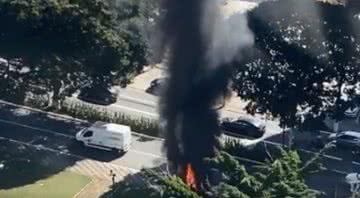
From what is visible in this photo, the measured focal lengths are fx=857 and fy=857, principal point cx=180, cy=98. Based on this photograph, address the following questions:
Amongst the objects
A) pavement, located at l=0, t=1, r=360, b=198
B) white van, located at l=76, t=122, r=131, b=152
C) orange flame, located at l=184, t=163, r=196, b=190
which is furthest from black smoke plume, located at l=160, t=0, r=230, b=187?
white van, located at l=76, t=122, r=131, b=152

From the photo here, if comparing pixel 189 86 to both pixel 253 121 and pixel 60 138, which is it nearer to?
pixel 253 121

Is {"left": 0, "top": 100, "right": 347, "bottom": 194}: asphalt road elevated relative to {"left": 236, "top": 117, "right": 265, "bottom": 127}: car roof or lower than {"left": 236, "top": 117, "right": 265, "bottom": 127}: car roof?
lower

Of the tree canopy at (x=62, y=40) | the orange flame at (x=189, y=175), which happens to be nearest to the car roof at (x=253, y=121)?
the tree canopy at (x=62, y=40)

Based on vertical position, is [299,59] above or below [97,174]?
above

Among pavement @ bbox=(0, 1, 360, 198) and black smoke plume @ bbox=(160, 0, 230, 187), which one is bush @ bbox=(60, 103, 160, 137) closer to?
pavement @ bbox=(0, 1, 360, 198)

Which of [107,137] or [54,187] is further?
[107,137]

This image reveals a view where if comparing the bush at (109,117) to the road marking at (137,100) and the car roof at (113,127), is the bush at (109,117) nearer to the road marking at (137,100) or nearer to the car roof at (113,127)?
the car roof at (113,127)

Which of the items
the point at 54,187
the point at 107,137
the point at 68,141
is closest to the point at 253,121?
the point at 107,137
